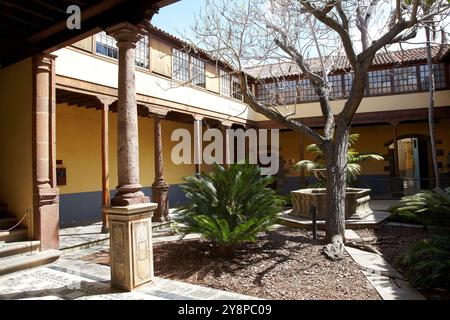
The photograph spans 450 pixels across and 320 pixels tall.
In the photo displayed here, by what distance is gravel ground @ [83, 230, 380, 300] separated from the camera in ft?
15.2

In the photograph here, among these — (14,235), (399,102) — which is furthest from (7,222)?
(399,102)

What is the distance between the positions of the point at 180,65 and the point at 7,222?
792 centimetres

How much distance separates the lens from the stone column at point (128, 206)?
459 centimetres

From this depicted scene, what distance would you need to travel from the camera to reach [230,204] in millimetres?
6629

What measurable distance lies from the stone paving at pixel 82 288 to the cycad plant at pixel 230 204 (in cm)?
142

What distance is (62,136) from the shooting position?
10547 mm

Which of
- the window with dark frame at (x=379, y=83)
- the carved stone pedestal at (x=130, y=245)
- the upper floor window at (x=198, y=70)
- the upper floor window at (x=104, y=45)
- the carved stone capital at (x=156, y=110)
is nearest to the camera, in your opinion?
the carved stone pedestal at (x=130, y=245)

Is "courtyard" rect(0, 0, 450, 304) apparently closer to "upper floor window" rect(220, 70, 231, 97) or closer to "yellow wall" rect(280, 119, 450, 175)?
"upper floor window" rect(220, 70, 231, 97)

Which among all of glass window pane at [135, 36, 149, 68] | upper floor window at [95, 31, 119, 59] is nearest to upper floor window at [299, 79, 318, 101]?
glass window pane at [135, 36, 149, 68]

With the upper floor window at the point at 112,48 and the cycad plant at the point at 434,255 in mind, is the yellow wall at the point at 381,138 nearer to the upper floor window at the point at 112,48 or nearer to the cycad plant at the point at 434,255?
the upper floor window at the point at 112,48

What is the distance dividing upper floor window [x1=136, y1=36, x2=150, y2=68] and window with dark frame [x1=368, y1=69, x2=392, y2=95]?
1047cm

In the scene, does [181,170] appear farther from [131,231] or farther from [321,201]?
[131,231]

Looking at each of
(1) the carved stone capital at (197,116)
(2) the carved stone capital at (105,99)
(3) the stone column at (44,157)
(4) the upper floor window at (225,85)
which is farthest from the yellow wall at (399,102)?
(3) the stone column at (44,157)
